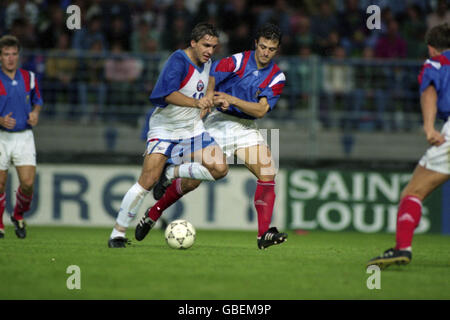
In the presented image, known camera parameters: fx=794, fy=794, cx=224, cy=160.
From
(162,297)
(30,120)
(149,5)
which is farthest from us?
(149,5)

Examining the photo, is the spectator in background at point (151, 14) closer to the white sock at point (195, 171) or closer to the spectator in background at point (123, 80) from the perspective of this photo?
the spectator in background at point (123, 80)

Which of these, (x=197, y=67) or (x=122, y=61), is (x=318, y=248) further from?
(x=122, y=61)

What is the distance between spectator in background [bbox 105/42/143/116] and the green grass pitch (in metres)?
3.63

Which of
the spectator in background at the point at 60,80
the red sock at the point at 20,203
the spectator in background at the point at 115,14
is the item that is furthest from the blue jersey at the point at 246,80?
the spectator in background at the point at 115,14

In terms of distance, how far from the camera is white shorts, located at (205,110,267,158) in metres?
7.96

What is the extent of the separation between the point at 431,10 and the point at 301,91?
3.66 metres

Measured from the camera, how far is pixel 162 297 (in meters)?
4.86

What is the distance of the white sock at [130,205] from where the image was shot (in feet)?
23.9

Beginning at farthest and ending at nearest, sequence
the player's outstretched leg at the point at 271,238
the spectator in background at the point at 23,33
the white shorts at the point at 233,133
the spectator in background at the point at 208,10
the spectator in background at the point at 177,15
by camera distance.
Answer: the spectator in background at the point at 208,10 < the spectator in background at the point at 177,15 < the spectator in background at the point at 23,33 < the white shorts at the point at 233,133 < the player's outstretched leg at the point at 271,238

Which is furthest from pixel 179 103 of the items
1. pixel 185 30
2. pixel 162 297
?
pixel 185 30

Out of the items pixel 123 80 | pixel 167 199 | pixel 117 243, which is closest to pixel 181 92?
pixel 167 199

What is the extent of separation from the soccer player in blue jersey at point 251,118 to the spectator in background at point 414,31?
17.8ft

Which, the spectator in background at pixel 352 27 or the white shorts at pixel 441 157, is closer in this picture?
the white shorts at pixel 441 157

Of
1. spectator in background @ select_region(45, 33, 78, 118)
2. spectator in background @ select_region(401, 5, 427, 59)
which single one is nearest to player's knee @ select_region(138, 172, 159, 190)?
spectator in background @ select_region(45, 33, 78, 118)
